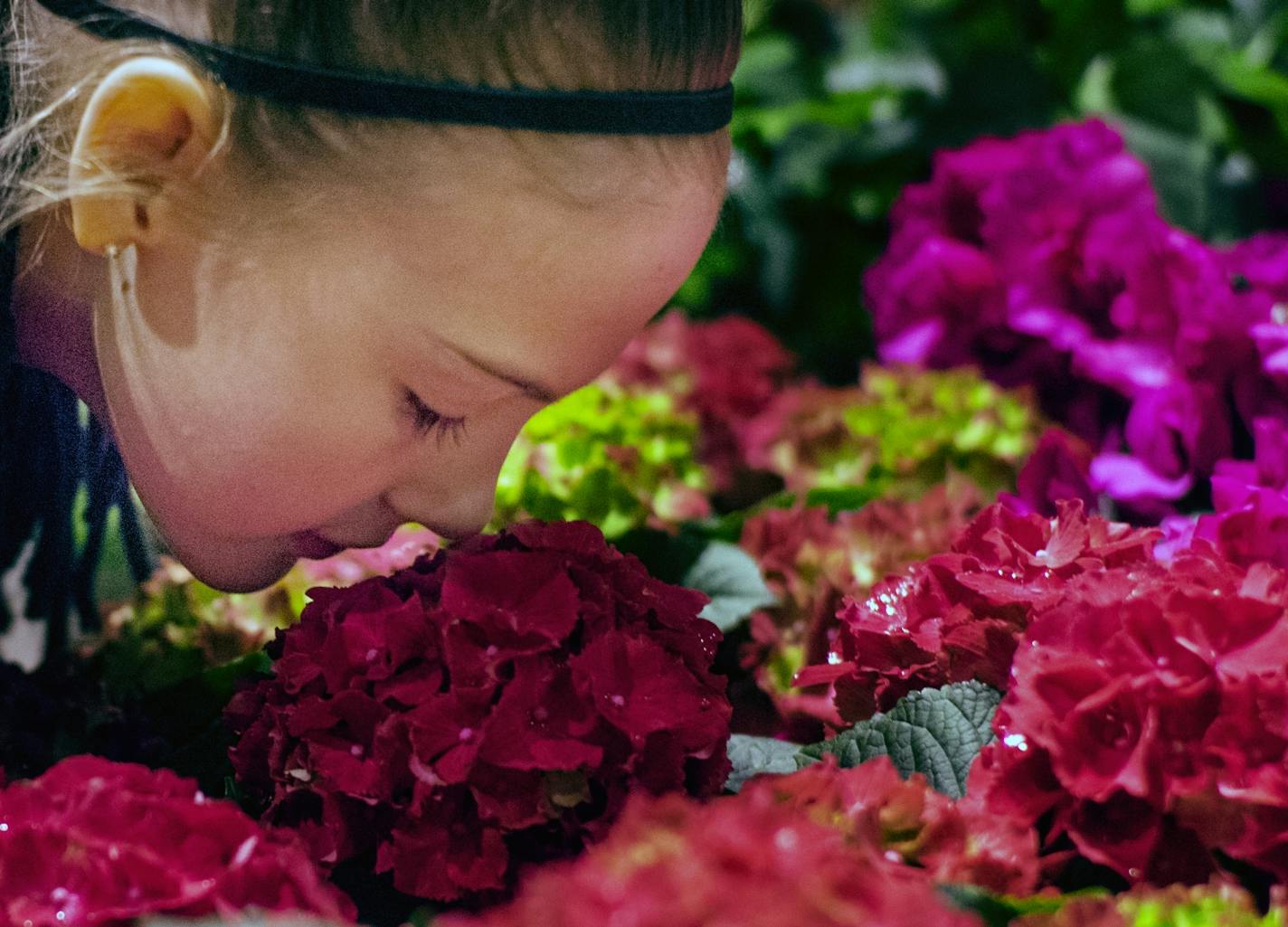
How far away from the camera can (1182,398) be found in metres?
1.06

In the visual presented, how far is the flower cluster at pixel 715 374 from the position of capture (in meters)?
1.50

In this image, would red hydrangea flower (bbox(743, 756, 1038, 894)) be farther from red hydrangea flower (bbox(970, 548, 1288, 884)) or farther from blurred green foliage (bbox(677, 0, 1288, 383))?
blurred green foliage (bbox(677, 0, 1288, 383))

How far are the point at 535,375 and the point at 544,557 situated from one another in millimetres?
104

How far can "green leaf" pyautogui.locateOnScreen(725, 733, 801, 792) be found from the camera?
0.79m

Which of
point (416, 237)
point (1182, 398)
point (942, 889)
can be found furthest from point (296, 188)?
point (1182, 398)

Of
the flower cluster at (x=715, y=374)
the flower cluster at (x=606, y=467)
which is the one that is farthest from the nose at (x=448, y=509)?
the flower cluster at (x=715, y=374)

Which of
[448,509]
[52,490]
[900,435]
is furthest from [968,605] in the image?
[52,490]

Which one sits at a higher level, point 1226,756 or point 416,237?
point 416,237

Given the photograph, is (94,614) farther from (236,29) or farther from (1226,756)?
(1226,756)

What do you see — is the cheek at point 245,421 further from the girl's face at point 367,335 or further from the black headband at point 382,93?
the black headband at point 382,93

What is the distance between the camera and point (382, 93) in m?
0.69

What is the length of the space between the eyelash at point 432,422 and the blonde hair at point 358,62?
0.42ft

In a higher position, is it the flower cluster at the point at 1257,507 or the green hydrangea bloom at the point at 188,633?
the flower cluster at the point at 1257,507

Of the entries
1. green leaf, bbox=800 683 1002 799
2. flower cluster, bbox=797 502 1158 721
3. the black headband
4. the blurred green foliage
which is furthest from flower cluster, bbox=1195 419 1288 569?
the blurred green foliage
